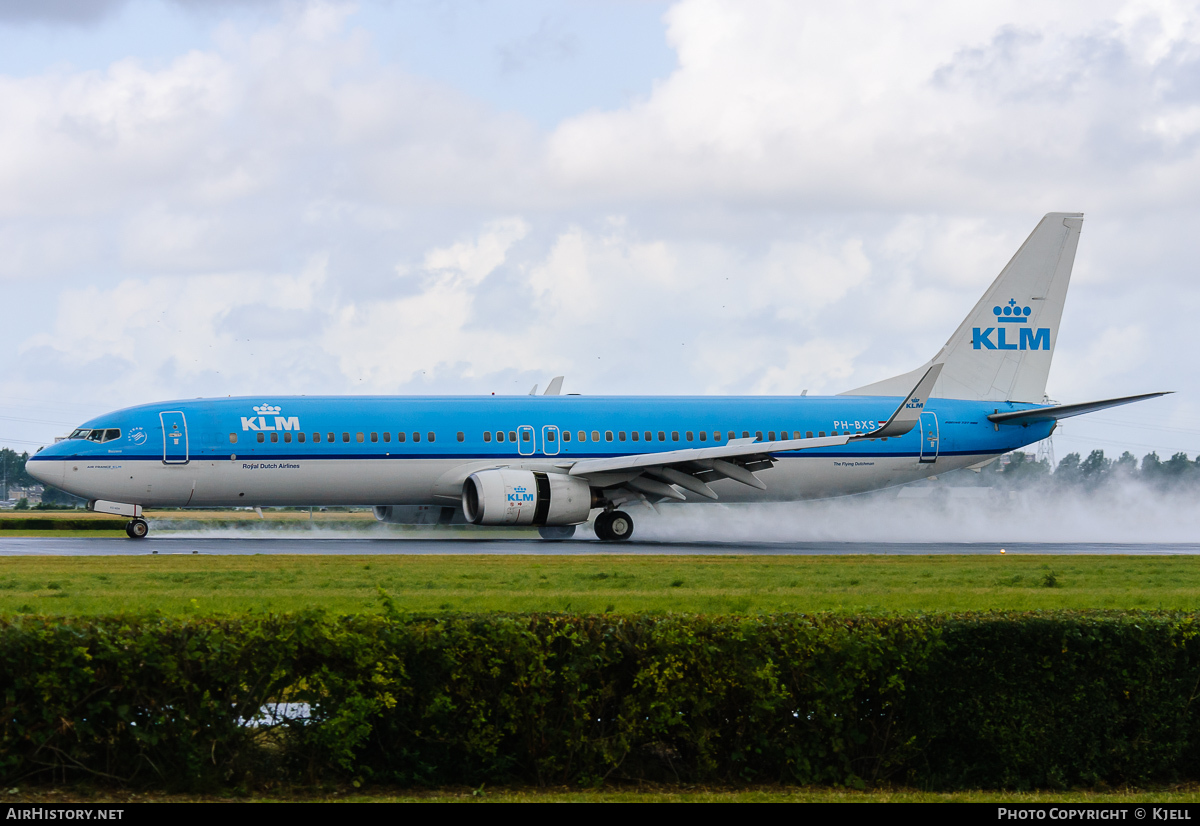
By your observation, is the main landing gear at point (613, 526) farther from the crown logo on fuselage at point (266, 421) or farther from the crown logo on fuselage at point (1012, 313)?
the crown logo on fuselage at point (1012, 313)

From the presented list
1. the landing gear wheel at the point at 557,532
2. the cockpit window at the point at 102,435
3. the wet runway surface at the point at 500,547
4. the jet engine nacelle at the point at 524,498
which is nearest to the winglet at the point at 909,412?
the wet runway surface at the point at 500,547

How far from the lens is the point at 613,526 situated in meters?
35.5

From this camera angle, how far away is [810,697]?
8875mm

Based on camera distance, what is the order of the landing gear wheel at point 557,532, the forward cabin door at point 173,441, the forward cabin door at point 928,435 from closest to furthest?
the forward cabin door at point 173,441 < the landing gear wheel at point 557,532 < the forward cabin door at point 928,435

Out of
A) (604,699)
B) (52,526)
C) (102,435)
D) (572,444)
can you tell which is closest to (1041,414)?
(572,444)

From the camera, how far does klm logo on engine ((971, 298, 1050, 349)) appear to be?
135 ft

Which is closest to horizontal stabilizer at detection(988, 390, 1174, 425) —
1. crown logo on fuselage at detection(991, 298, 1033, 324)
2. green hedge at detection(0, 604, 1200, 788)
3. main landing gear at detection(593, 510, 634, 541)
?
crown logo on fuselage at detection(991, 298, 1033, 324)

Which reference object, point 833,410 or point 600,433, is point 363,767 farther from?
point 833,410

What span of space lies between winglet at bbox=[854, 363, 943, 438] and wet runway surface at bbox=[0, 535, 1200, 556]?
3.05 m

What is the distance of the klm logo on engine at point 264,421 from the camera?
3378 centimetres

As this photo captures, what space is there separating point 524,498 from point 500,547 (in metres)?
2.43

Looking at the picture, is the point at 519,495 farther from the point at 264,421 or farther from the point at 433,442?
the point at 264,421

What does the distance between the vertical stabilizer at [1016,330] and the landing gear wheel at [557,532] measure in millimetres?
10747

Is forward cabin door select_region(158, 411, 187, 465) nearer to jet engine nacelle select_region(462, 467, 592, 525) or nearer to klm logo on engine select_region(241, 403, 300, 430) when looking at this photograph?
klm logo on engine select_region(241, 403, 300, 430)
